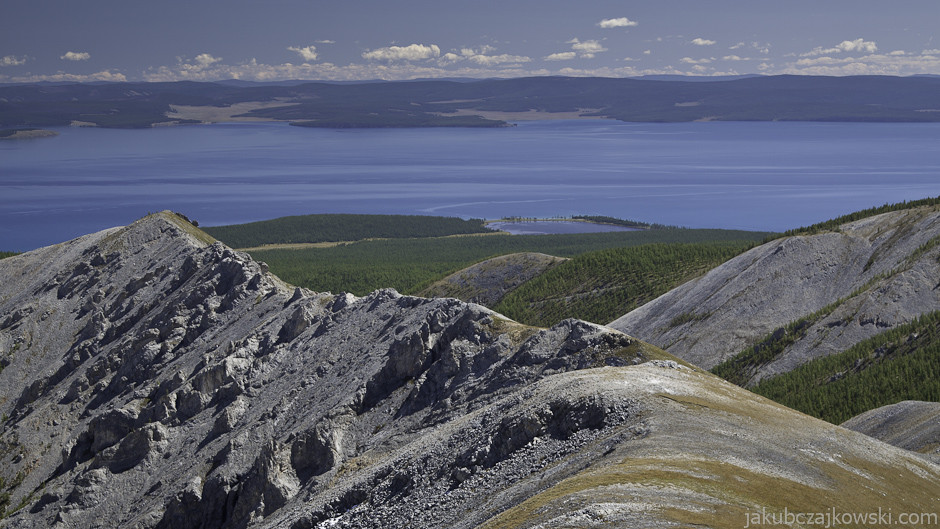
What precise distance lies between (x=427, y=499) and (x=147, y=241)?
71.3 meters

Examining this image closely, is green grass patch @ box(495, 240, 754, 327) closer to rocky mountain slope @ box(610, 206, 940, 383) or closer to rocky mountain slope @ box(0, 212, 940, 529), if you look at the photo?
rocky mountain slope @ box(610, 206, 940, 383)

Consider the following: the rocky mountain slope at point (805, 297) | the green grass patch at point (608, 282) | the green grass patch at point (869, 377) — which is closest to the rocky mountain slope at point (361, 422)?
the green grass patch at point (869, 377)

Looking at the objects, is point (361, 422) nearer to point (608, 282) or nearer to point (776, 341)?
point (776, 341)

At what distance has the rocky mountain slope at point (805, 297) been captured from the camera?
3410 inches

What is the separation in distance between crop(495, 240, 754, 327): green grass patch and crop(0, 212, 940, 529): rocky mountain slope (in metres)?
51.0

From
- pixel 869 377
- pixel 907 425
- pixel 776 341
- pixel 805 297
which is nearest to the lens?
pixel 907 425

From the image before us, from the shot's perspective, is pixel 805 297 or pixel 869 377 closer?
pixel 869 377

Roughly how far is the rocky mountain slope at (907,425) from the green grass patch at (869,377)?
938 cm

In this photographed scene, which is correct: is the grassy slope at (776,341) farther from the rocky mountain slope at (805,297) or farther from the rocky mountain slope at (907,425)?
the rocky mountain slope at (907,425)

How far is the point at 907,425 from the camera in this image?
56969 millimetres

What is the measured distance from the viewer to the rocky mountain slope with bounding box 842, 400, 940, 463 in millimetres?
52812

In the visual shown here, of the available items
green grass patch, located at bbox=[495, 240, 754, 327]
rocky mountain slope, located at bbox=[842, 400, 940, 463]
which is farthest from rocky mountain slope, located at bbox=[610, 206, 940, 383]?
rocky mountain slope, located at bbox=[842, 400, 940, 463]

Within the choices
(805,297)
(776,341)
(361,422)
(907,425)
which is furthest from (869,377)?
(361,422)

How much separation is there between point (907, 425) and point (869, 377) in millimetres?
19045
